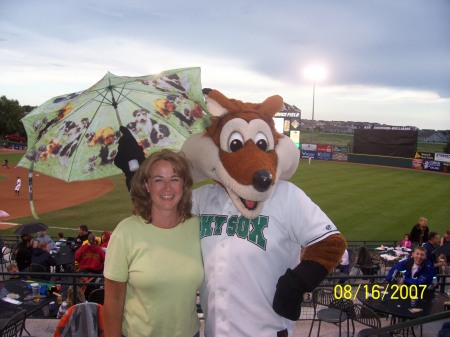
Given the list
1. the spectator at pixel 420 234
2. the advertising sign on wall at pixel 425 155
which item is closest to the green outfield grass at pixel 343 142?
the advertising sign on wall at pixel 425 155

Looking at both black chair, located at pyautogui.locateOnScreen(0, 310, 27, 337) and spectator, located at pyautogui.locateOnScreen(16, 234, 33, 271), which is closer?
black chair, located at pyautogui.locateOnScreen(0, 310, 27, 337)

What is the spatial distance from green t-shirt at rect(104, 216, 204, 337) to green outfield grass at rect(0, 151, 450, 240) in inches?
562

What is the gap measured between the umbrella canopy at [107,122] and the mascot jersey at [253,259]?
2.96 feet

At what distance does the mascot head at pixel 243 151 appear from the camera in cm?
229

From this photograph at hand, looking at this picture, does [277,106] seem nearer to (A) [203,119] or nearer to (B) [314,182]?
(A) [203,119]

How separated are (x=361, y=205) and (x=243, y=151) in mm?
20155

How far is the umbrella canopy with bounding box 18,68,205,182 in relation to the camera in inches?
115

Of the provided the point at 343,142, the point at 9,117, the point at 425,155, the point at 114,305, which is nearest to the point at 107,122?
the point at 114,305

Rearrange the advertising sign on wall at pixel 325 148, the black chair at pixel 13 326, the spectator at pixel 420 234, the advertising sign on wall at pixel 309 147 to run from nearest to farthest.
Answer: the black chair at pixel 13 326, the spectator at pixel 420 234, the advertising sign on wall at pixel 325 148, the advertising sign on wall at pixel 309 147

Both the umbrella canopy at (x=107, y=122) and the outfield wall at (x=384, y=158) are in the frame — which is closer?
the umbrella canopy at (x=107, y=122)

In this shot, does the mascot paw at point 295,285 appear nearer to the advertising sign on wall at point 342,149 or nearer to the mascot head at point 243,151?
the mascot head at point 243,151

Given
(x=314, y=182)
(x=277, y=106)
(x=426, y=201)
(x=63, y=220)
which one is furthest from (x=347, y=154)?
(x=277, y=106)

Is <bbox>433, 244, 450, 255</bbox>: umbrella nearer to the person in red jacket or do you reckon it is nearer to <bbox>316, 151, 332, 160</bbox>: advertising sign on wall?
the person in red jacket

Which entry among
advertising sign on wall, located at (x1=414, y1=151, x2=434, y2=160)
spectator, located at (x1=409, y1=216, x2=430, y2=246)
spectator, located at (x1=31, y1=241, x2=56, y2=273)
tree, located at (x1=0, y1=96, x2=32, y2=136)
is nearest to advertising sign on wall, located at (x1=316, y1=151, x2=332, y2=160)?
advertising sign on wall, located at (x1=414, y1=151, x2=434, y2=160)
